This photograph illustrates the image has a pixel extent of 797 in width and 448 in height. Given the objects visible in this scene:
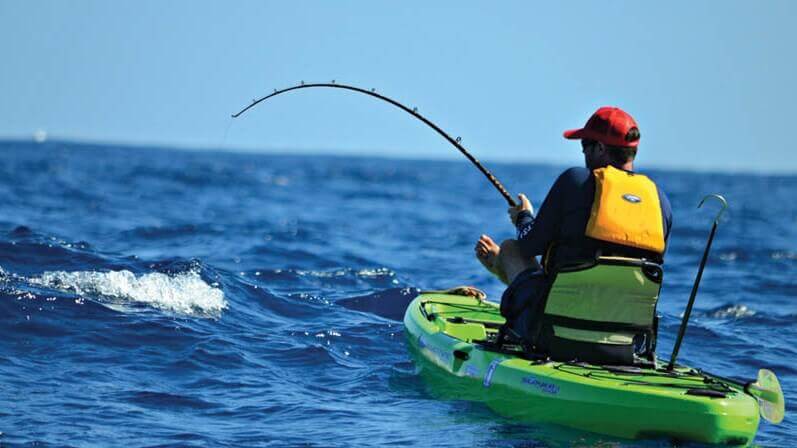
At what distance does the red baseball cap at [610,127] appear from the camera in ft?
23.0

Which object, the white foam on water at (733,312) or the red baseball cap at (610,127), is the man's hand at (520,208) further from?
the white foam on water at (733,312)

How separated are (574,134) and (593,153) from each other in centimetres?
20

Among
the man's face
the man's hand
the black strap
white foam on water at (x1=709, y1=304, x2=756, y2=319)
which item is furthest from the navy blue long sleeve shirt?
white foam on water at (x1=709, y1=304, x2=756, y2=319)

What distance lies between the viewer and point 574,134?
7.28 metres

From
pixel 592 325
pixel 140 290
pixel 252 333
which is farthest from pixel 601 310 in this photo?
pixel 140 290

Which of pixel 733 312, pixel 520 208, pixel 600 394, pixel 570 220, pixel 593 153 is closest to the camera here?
pixel 600 394

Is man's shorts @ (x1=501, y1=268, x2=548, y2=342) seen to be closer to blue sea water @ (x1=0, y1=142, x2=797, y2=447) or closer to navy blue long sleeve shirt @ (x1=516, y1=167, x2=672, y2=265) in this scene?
navy blue long sleeve shirt @ (x1=516, y1=167, x2=672, y2=265)

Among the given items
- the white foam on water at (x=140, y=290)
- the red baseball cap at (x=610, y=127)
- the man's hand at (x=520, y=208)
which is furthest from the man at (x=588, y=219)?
the white foam on water at (x=140, y=290)

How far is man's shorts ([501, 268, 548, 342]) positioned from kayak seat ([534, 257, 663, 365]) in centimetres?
11

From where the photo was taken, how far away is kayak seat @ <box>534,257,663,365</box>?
6.92m

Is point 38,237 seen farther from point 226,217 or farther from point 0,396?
point 226,217

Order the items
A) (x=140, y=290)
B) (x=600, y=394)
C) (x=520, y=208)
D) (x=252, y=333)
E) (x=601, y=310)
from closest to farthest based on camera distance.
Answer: (x=600, y=394) < (x=601, y=310) < (x=520, y=208) < (x=252, y=333) < (x=140, y=290)

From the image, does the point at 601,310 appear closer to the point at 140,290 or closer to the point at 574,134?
the point at 574,134

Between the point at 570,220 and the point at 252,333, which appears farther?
the point at 252,333
